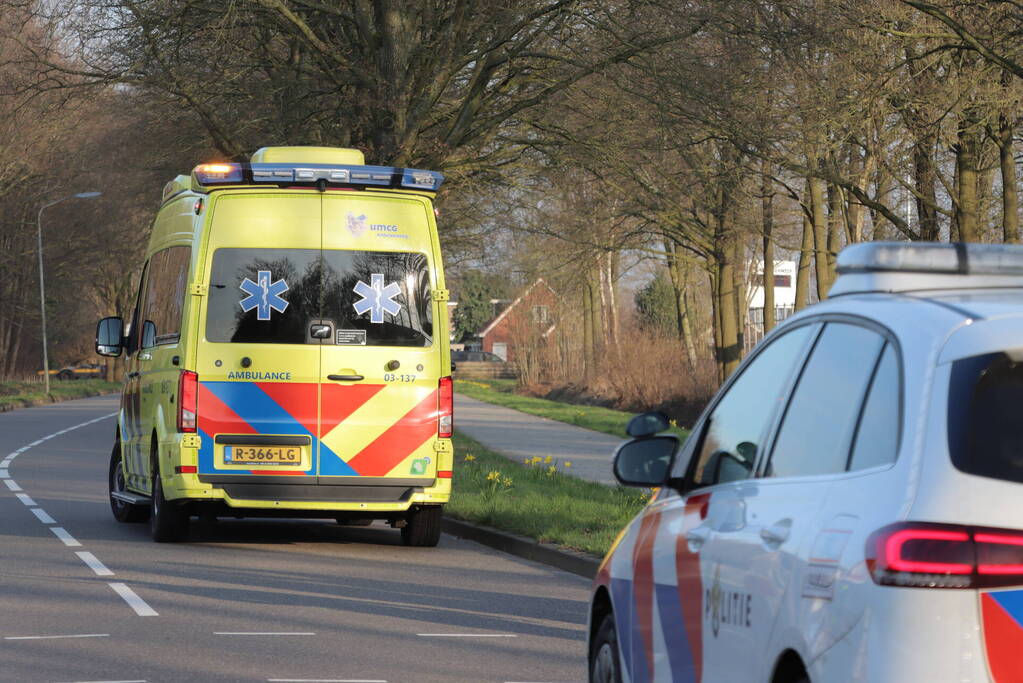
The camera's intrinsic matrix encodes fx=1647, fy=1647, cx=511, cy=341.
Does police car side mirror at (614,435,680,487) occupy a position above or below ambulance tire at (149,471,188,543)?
above

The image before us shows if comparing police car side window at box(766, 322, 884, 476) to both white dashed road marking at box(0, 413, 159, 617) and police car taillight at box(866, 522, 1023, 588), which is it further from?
white dashed road marking at box(0, 413, 159, 617)

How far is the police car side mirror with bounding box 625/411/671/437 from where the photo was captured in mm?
5188

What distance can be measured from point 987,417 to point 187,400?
9.61 metres

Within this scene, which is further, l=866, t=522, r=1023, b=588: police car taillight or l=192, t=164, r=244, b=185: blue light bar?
l=192, t=164, r=244, b=185: blue light bar

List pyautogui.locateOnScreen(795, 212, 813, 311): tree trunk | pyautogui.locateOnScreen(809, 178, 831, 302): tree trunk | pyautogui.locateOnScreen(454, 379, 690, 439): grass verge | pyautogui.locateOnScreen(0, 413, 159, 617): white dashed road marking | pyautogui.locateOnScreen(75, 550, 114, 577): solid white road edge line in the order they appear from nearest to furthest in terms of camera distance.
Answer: pyautogui.locateOnScreen(0, 413, 159, 617): white dashed road marking → pyautogui.locateOnScreen(75, 550, 114, 577): solid white road edge line → pyautogui.locateOnScreen(809, 178, 831, 302): tree trunk → pyautogui.locateOnScreen(795, 212, 813, 311): tree trunk → pyautogui.locateOnScreen(454, 379, 690, 439): grass verge

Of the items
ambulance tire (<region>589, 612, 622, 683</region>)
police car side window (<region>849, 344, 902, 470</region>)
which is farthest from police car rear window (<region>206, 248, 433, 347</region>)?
police car side window (<region>849, 344, 902, 470</region>)

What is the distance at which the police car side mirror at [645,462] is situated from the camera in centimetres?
511

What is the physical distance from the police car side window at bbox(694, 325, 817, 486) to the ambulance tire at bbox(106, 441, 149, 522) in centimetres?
1079

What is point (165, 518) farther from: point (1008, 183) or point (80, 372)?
point (80, 372)

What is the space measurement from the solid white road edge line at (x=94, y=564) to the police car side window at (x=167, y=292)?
1819mm

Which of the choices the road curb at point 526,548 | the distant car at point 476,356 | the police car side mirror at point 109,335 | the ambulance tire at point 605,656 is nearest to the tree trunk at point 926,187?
A: the road curb at point 526,548

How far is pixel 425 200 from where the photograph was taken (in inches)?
515

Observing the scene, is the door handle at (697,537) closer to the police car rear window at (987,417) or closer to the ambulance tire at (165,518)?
the police car rear window at (987,417)

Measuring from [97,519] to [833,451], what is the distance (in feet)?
40.9
